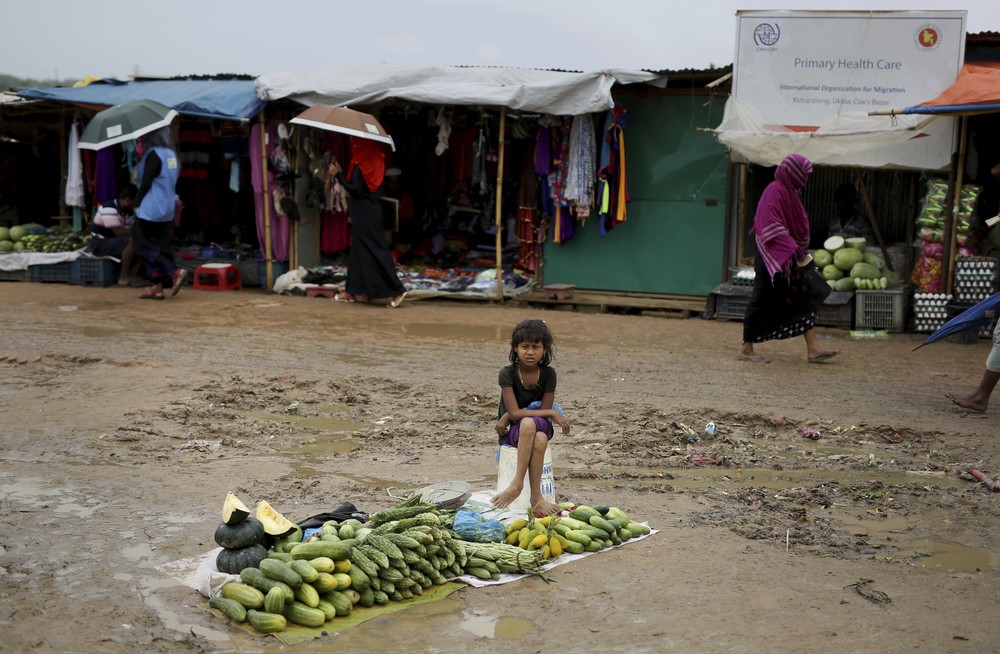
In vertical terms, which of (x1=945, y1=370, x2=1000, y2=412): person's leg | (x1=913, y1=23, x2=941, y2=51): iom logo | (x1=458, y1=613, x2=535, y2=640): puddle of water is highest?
(x1=913, y1=23, x2=941, y2=51): iom logo

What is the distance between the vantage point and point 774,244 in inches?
353

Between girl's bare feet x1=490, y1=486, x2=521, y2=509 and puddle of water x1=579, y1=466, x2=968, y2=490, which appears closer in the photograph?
girl's bare feet x1=490, y1=486, x2=521, y2=509

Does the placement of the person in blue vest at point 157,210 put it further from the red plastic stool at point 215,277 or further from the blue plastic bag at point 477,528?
the blue plastic bag at point 477,528

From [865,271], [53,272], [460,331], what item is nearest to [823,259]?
[865,271]

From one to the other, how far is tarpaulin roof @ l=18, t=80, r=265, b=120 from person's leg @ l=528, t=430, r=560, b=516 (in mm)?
9268

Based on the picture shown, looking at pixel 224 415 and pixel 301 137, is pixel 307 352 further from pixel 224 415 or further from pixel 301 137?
pixel 301 137

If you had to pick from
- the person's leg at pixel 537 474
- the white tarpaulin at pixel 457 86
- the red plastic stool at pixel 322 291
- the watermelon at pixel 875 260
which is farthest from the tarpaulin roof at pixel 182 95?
the person's leg at pixel 537 474

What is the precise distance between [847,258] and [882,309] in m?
0.68

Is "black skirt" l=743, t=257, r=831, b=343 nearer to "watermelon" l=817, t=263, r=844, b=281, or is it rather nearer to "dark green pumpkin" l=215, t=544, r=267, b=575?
"watermelon" l=817, t=263, r=844, b=281

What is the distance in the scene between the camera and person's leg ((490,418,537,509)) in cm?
502

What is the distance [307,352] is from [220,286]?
5032 millimetres

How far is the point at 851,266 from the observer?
11578 millimetres

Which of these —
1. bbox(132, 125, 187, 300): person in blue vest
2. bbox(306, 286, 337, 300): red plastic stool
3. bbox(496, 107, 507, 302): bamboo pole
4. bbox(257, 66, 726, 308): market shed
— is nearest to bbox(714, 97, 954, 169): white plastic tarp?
bbox(257, 66, 726, 308): market shed

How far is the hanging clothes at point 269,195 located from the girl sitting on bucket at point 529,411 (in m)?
9.39
